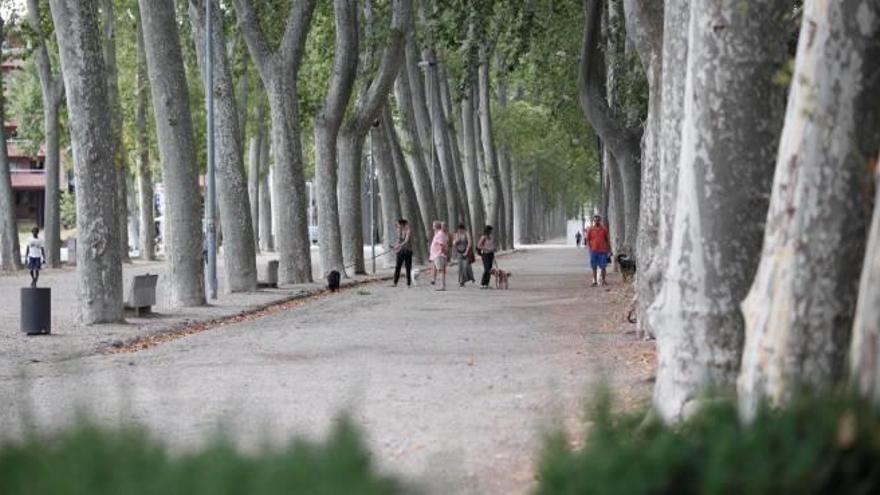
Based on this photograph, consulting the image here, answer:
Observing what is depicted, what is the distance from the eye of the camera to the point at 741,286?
10094mm

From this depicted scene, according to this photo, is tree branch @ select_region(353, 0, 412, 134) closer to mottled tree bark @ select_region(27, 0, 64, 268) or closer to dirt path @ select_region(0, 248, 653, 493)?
mottled tree bark @ select_region(27, 0, 64, 268)

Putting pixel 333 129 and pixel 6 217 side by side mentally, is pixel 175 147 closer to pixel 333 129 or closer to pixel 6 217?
pixel 333 129

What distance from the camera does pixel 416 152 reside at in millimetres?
54625

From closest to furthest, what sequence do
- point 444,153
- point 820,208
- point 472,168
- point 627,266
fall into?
point 820,208, point 627,266, point 444,153, point 472,168

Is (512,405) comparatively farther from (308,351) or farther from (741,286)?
(308,351)

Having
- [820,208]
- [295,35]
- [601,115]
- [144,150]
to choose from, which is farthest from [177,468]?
[144,150]

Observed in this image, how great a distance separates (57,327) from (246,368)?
7788mm

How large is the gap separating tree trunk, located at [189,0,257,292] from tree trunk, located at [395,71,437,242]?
19475 mm

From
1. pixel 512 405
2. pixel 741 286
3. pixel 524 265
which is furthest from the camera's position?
pixel 524 265

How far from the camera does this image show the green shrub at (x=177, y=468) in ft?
12.8

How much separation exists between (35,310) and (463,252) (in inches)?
653

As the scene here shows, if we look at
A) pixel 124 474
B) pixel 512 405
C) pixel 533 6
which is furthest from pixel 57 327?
pixel 124 474

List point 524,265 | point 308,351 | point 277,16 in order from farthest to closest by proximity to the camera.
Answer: point 524,265, point 277,16, point 308,351

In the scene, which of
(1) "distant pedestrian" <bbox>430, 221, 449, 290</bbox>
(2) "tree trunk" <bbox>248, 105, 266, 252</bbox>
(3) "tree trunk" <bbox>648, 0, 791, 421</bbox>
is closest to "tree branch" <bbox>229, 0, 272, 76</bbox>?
(1) "distant pedestrian" <bbox>430, 221, 449, 290</bbox>
